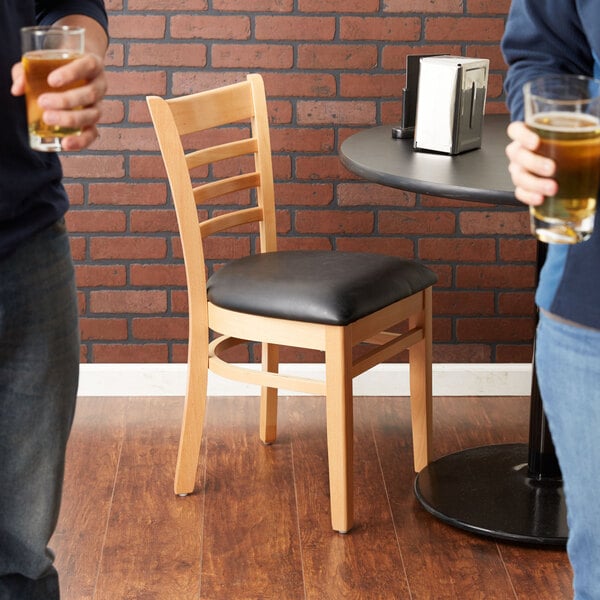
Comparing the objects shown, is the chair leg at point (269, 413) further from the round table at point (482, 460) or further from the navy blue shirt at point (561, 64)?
the navy blue shirt at point (561, 64)

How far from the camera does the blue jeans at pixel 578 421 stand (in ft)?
3.63

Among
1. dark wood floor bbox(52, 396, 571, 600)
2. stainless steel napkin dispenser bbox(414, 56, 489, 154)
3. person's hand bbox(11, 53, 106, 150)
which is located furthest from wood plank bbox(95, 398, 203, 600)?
person's hand bbox(11, 53, 106, 150)

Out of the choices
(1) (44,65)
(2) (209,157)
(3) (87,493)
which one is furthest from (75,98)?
(3) (87,493)

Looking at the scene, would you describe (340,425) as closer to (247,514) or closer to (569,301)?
(247,514)

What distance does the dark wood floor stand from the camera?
2.12 meters

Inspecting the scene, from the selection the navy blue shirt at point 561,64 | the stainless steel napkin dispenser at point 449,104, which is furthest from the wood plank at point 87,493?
the navy blue shirt at point 561,64

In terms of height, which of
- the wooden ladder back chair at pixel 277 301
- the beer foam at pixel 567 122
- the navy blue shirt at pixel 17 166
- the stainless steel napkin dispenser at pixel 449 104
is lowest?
the wooden ladder back chair at pixel 277 301

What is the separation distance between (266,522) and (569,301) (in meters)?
1.41

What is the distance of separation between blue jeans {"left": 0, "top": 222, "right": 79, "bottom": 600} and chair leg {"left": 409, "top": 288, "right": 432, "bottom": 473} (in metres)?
1.28

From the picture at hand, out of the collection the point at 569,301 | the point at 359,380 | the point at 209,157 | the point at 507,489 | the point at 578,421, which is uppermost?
the point at 569,301

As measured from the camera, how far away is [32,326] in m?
1.32

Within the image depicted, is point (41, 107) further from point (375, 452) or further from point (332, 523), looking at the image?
point (375, 452)

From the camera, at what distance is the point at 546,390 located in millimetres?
1174

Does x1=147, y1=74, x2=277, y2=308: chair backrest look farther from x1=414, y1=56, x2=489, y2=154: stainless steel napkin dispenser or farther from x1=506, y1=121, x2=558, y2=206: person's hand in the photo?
x1=506, y1=121, x2=558, y2=206: person's hand
